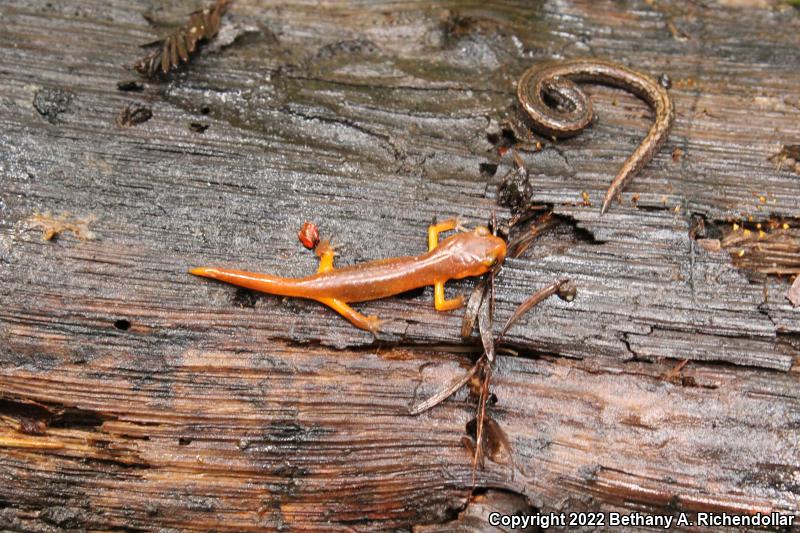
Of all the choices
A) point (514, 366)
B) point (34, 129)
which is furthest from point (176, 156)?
point (514, 366)

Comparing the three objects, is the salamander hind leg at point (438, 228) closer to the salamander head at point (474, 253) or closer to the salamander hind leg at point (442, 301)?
the salamander head at point (474, 253)

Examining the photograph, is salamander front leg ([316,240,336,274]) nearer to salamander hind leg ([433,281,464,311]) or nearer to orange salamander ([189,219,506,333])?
orange salamander ([189,219,506,333])

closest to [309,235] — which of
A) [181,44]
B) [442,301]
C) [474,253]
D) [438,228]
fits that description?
→ [438,228]

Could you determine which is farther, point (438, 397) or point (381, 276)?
point (381, 276)

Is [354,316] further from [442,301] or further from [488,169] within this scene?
[488,169]

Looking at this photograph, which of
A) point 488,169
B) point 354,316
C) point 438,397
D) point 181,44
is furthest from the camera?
point 181,44

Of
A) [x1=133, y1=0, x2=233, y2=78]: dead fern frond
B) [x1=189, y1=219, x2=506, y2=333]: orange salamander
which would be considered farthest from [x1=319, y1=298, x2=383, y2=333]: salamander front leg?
[x1=133, y1=0, x2=233, y2=78]: dead fern frond
